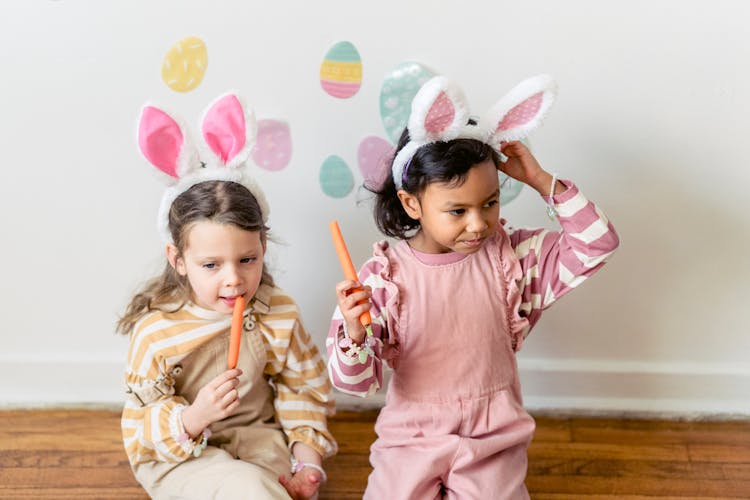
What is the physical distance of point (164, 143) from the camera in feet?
3.93

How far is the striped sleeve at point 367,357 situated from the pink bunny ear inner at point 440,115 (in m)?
0.22

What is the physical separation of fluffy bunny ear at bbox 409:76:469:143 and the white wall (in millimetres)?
227

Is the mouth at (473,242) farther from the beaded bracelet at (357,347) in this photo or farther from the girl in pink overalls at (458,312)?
the beaded bracelet at (357,347)

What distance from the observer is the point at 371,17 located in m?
1.29

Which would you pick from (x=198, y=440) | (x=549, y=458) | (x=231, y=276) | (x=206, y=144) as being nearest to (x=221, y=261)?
(x=231, y=276)

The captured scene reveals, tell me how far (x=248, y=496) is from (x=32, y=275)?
586 millimetres

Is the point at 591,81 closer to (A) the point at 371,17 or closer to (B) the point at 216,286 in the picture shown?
(A) the point at 371,17

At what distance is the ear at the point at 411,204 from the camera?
117cm

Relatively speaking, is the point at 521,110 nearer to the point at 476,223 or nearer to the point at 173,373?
the point at 476,223

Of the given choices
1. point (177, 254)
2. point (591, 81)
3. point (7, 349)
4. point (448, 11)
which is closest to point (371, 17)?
point (448, 11)

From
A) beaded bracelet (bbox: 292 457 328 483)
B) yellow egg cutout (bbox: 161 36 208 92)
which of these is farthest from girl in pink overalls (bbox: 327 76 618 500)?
yellow egg cutout (bbox: 161 36 208 92)

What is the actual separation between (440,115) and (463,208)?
0.12 metres

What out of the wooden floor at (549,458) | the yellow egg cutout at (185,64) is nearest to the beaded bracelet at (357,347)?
the wooden floor at (549,458)

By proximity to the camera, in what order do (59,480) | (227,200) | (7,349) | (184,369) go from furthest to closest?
(7,349) → (59,480) → (184,369) → (227,200)
